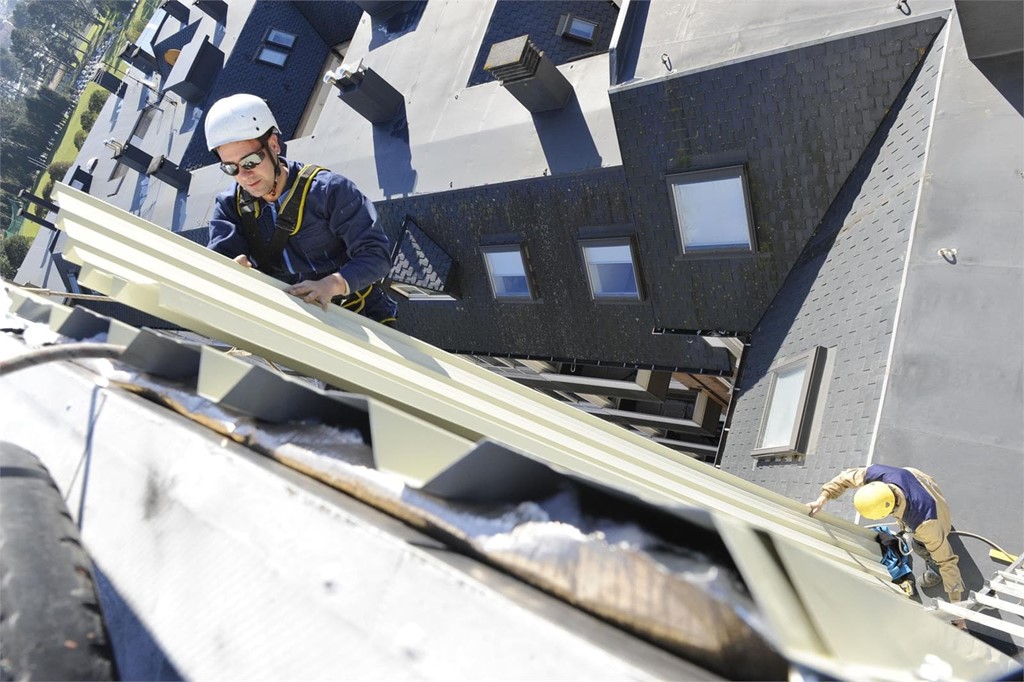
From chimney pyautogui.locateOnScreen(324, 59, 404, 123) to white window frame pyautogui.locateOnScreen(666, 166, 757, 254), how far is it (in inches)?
248

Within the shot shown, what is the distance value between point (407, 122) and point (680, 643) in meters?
11.8

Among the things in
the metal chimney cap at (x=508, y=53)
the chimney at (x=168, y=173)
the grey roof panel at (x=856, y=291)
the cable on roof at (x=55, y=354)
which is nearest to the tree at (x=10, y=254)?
the chimney at (x=168, y=173)

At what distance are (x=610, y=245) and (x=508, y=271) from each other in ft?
7.54

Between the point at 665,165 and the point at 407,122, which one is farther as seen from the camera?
the point at 407,122

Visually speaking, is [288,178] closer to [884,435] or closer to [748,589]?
[748,589]

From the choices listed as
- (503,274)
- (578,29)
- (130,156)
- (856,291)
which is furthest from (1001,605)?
(130,156)

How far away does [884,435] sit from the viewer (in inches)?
223

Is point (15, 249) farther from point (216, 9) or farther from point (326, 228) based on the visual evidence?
point (326, 228)

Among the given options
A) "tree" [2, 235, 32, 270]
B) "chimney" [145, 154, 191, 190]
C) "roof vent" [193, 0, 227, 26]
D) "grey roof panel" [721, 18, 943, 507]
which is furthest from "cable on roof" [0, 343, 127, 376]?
"tree" [2, 235, 32, 270]

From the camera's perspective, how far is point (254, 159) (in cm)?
414

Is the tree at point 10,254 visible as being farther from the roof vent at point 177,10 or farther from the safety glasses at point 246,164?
the safety glasses at point 246,164

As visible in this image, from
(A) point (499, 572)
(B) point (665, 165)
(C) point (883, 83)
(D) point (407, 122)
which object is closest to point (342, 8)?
(D) point (407, 122)

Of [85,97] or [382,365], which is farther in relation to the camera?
[85,97]

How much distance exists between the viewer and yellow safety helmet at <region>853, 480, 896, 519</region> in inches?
185
